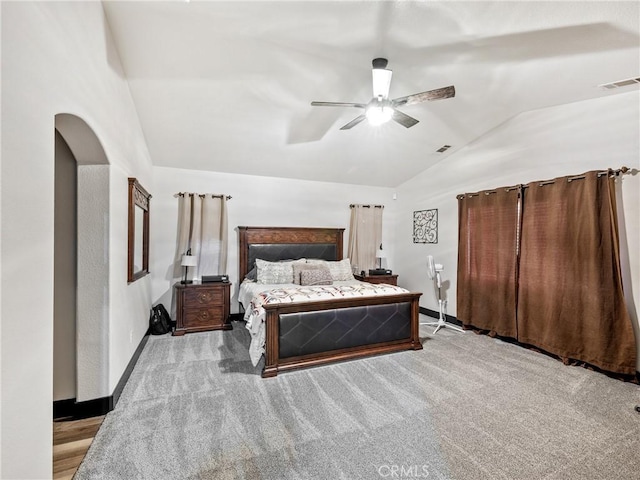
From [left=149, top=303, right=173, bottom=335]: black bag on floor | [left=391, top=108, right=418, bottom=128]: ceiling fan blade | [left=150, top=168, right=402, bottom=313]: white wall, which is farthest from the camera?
[left=150, top=168, right=402, bottom=313]: white wall

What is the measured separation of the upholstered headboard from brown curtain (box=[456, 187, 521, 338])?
7.05 ft

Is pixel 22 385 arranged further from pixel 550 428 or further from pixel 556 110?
pixel 556 110

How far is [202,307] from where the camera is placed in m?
4.28

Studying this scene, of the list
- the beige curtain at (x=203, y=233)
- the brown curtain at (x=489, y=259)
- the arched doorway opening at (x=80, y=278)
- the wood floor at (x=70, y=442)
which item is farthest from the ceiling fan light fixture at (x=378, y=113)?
the wood floor at (x=70, y=442)

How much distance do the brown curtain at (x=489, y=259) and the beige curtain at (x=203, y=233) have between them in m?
3.81

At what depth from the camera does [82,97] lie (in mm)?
1707

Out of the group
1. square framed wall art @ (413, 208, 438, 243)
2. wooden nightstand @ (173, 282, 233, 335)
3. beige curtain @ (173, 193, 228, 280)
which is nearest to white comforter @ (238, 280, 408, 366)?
wooden nightstand @ (173, 282, 233, 335)

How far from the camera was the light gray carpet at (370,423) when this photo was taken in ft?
5.83

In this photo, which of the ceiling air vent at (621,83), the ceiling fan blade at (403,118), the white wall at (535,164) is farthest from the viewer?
the white wall at (535,164)

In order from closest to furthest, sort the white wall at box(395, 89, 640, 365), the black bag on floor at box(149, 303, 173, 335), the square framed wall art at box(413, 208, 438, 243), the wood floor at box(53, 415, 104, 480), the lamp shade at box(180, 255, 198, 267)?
1. the wood floor at box(53, 415, 104, 480)
2. the white wall at box(395, 89, 640, 365)
3. the black bag on floor at box(149, 303, 173, 335)
4. the lamp shade at box(180, 255, 198, 267)
5. the square framed wall art at box(413, 208, 438, 243)

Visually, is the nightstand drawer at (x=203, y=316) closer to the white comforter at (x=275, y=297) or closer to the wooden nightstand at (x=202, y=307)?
the wooden nightstand at (x=202, y=307)

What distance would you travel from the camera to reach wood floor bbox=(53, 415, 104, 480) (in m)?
1.74

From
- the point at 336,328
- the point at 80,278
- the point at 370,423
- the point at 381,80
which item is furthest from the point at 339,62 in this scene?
the point at 370,423

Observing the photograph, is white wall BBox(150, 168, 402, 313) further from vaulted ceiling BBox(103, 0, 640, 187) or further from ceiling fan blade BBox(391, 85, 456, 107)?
ceiling fan blade BBox(391, 85, 456, 107)
